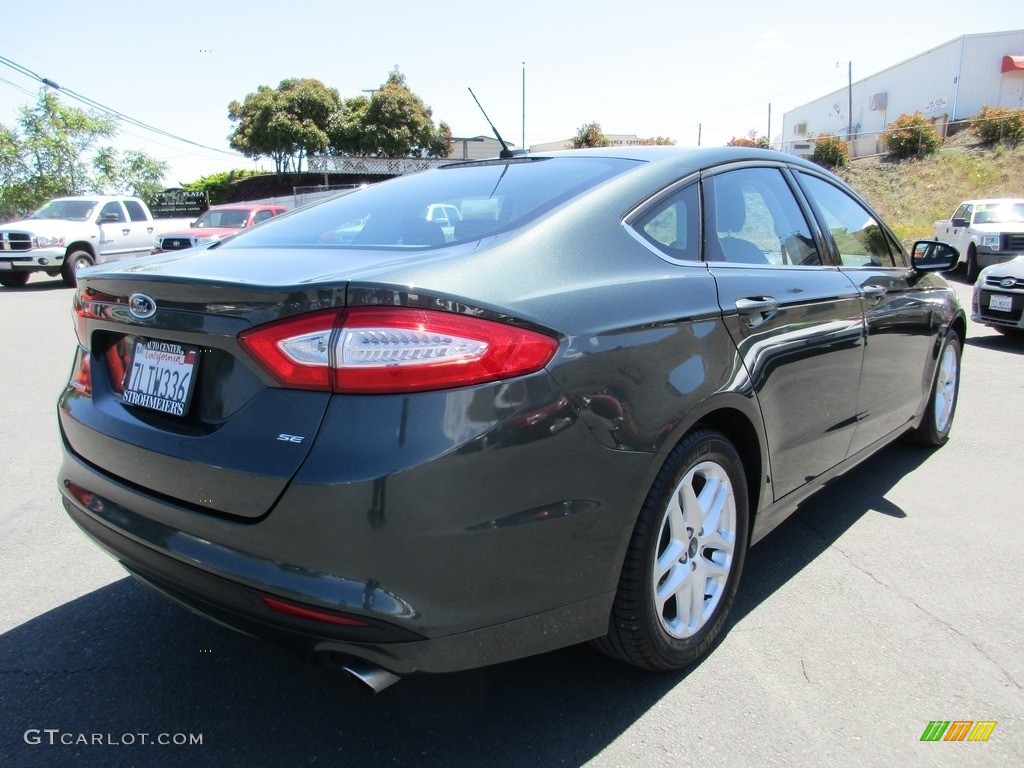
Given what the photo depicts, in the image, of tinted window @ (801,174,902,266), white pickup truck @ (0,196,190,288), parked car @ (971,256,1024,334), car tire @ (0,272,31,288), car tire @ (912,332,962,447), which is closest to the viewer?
tinted window @ (801,174,902,266)

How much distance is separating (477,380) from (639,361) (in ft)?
1.76

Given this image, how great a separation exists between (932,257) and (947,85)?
4884 cm

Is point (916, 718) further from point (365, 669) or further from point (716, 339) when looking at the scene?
point (365, 669)

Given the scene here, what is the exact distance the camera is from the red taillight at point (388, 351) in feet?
5.51

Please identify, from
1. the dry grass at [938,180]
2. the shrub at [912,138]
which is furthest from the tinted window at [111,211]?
the shrub at [912,138]

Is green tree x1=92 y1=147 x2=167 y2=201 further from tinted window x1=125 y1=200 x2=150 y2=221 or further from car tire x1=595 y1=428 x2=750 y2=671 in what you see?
car tire x1=595 y1=428 x2=750 y2=671

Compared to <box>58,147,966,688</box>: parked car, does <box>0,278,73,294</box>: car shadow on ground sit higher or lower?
lower

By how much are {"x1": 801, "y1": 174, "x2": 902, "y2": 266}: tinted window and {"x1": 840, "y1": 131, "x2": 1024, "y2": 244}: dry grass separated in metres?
24.7

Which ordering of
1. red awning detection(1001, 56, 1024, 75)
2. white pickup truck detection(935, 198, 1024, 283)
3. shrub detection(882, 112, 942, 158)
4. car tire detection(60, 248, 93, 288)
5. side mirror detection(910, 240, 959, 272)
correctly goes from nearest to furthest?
side mirror detection(910, 240, 959, 272), white pickup truck detection(935, 198, 1024, 283), car tire detection(60, 248, 93, 288), shrub detection(882, 112, 942, 158), red awning detection(1001, 56, 1024, 75)

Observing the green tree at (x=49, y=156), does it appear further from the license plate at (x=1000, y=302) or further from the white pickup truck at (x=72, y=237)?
the license plate at (x=1000, y=302)

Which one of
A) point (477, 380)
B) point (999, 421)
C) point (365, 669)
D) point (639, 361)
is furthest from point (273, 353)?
point (999, 421)

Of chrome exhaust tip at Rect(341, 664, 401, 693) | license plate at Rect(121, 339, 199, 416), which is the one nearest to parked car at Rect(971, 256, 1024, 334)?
chrome exhaust tip at Rect(341, 664, 401, 693)

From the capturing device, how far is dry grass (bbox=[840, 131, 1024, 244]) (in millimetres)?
28828

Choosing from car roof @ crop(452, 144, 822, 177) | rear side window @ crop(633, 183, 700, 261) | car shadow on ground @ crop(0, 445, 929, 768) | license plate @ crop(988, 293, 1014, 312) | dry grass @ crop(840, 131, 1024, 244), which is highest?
dry grass @ crop(840, 131, 1024, 244)
